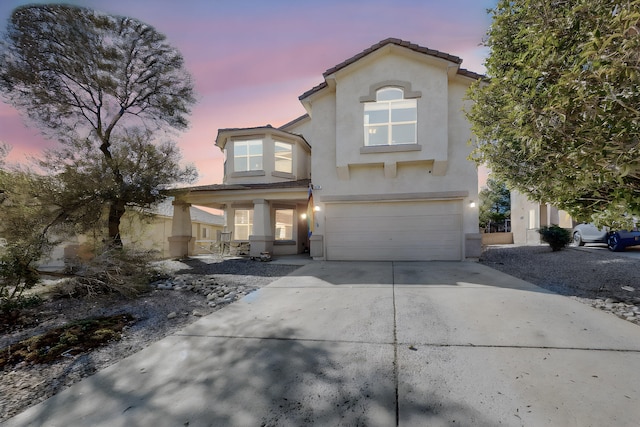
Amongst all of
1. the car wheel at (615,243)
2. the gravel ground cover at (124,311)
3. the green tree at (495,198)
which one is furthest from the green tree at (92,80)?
the green tree at (495,198)

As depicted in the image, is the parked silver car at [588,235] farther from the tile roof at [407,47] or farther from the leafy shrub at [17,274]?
the leafy shrub at [17,274]

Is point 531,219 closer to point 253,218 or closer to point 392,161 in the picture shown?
point 392,161

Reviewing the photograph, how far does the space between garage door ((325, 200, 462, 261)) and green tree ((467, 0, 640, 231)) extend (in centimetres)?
566

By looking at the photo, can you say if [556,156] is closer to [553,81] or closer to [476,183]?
[553,81]

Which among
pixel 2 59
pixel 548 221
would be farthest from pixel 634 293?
pixel 2 59

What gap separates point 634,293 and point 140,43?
51.2 ft

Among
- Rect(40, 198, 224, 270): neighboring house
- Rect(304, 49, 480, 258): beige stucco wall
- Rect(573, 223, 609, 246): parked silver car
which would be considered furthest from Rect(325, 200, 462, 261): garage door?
Rect(573, 223, 609, 246): parked silver car

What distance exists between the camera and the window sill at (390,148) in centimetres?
1059

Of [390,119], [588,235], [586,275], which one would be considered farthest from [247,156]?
[588,235]

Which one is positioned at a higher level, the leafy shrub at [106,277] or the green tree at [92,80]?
the green tree at [92,80]

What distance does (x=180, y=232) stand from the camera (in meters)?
13.5

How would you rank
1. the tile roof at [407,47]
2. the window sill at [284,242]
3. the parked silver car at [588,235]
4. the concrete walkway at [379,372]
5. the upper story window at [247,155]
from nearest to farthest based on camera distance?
the concrete walkway at [379,372]
the tile roof at [407,47]
the parked silver car at [588,235]
the upper story window at [247,155]
the window sill at [284,242]

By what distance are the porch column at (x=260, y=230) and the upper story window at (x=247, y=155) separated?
2.61 metres

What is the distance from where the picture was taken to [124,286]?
19.9 feet
